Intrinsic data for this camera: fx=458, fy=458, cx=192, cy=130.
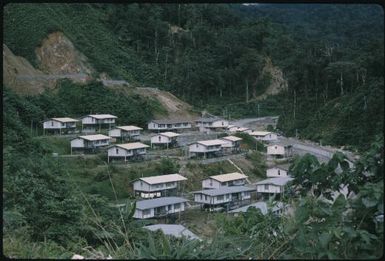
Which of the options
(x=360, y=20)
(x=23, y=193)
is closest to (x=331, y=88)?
(x=23, y=193)

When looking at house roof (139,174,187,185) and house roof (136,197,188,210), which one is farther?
house roof (139,174,187,185)

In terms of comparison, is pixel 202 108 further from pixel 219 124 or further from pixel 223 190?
pixel 223 190

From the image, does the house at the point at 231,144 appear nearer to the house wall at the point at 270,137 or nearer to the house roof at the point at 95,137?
the house wall at the point at 270,137

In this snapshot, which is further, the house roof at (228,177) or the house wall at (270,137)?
the house wall at (270,137)

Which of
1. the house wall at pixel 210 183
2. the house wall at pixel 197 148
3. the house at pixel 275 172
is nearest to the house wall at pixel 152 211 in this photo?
the house wall at pixel 210 183

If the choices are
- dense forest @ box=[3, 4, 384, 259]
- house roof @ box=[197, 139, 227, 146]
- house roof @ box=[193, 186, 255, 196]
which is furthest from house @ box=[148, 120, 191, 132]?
house roof @ box=[193, 186, 255, 196]

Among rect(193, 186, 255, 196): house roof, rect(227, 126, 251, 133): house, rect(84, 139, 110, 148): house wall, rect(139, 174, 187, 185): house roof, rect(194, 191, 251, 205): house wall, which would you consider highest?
rect(84, 139, 110, 148): house wall

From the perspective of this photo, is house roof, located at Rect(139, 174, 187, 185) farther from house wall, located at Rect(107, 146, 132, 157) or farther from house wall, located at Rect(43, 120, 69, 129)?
house wall, located at Rect(43, 120, 69, 129)
